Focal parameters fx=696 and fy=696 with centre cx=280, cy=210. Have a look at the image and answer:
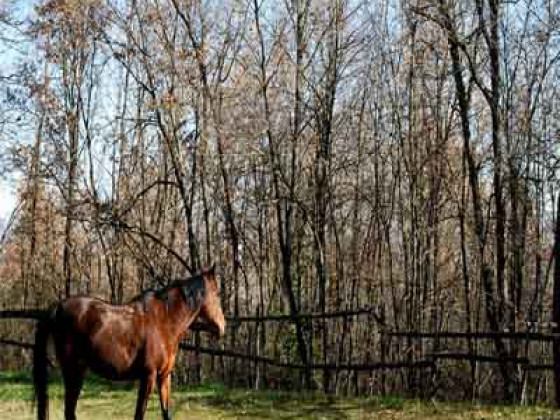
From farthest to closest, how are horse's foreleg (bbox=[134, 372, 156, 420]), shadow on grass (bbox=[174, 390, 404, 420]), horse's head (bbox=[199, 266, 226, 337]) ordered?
shadow on grass (bbox=[174, 390, 404, 420]) → horse's head (bbox=[199, 266, 226, 337]) → horse's foreleg (bbox=[134, 372, 156, 420])

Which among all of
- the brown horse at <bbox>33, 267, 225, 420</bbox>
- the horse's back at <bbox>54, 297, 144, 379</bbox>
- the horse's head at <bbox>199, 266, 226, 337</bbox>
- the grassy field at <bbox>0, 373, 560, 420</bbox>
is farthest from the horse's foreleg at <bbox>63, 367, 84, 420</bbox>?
the grassy field at <bbox>0, 373, 560, 420</bbox>

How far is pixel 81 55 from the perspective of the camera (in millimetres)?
18422

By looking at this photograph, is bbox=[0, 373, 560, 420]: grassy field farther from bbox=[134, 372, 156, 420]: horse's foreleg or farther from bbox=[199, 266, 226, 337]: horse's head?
bbox=[199, 266, 226, 337]: horse's head

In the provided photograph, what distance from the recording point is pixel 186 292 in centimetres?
668

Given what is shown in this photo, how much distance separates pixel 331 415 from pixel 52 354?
3627 millimetres

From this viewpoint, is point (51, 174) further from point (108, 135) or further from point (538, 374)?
point (538, 374)

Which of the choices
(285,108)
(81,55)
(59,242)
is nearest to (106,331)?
(285,108)

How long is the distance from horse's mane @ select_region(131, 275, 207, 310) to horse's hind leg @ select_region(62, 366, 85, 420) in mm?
831

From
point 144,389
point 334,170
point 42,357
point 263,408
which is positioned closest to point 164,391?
point 144,389

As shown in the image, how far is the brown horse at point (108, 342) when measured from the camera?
6094mm

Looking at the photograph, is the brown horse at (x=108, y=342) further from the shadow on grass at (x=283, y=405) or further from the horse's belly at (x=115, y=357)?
the shadow on grass at (x=283, y=405)

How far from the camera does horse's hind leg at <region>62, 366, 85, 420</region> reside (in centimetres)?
611

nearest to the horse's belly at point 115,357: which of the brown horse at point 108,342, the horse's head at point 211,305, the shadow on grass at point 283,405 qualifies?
the brown horse at point 108,342

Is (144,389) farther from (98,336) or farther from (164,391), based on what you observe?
(98,336)
